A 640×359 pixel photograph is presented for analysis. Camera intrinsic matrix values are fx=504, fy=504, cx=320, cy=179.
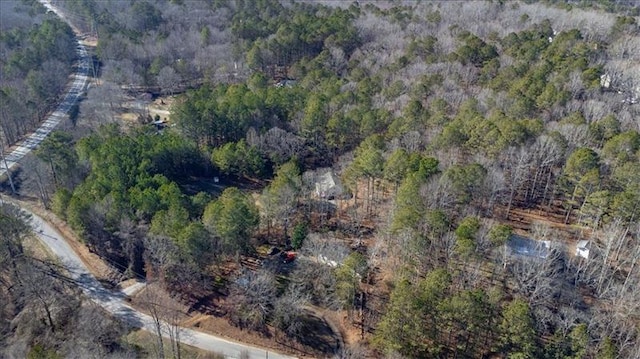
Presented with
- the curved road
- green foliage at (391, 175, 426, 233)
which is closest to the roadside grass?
the curved road

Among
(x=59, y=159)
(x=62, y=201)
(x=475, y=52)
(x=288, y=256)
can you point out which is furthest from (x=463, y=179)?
(x=59, y=159)

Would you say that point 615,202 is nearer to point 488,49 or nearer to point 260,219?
point 260,219

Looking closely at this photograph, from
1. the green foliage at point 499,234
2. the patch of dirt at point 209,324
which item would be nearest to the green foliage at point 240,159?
the patch of dirt at point 209,324

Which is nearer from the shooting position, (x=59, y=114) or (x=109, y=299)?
(x=109, y=299)

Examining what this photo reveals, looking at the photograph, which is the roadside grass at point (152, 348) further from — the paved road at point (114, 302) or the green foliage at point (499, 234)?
the green foliage at point (499, 234)

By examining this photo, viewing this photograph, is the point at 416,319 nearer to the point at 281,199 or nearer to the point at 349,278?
the point at 349,278

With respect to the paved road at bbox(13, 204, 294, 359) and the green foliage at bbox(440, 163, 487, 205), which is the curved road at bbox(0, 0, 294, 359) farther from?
the green foliage at bbox(440, 163, 487, 205)
